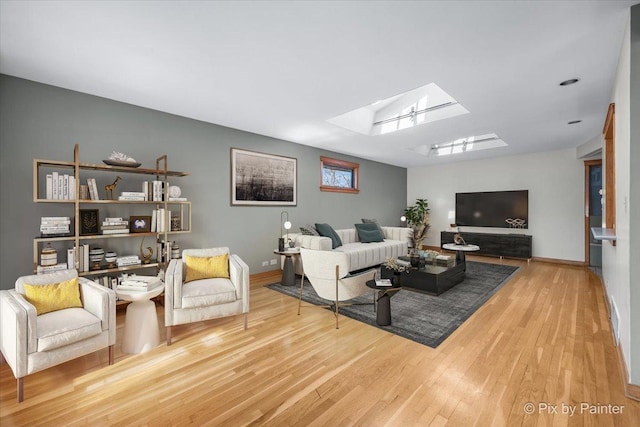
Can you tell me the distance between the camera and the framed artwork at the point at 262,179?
4.73m

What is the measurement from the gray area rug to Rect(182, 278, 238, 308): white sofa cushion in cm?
128

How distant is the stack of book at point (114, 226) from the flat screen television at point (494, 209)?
762cm

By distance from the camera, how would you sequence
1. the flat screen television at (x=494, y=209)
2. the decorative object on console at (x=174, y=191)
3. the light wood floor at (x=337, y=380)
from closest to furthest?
the light wood floor at (x=337, y=380) → the decorative object on console at (x=174, y=191) → the flat screen television at (x=494, y=209)

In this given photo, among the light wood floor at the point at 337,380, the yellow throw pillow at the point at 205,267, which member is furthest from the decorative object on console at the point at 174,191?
the light wood floor at the point at 337,380

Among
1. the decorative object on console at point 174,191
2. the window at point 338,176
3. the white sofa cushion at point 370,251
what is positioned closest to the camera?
the decorative object on console at point 174,191

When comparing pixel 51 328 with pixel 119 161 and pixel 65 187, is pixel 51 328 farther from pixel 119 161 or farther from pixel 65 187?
pixel 119 161

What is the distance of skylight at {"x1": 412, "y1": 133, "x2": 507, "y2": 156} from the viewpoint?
242 inches

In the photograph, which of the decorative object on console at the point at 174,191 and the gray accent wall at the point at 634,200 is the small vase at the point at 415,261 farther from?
the decorative object on console at the point at 174,191

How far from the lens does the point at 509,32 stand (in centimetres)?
214

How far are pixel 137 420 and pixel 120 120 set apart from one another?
340cm

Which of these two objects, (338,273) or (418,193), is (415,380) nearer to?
(338,273)

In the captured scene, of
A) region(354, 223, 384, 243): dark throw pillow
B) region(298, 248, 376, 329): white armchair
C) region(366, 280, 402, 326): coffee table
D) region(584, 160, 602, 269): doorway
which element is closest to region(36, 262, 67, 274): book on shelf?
region(298, 248, 376, 329): white armchair

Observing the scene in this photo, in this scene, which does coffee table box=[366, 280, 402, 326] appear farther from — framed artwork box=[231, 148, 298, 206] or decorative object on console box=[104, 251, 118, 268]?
decorative object on console box=[104, 251, 118, 268]

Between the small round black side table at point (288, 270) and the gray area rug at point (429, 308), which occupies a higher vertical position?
the small round black side table at point (288, 270)
